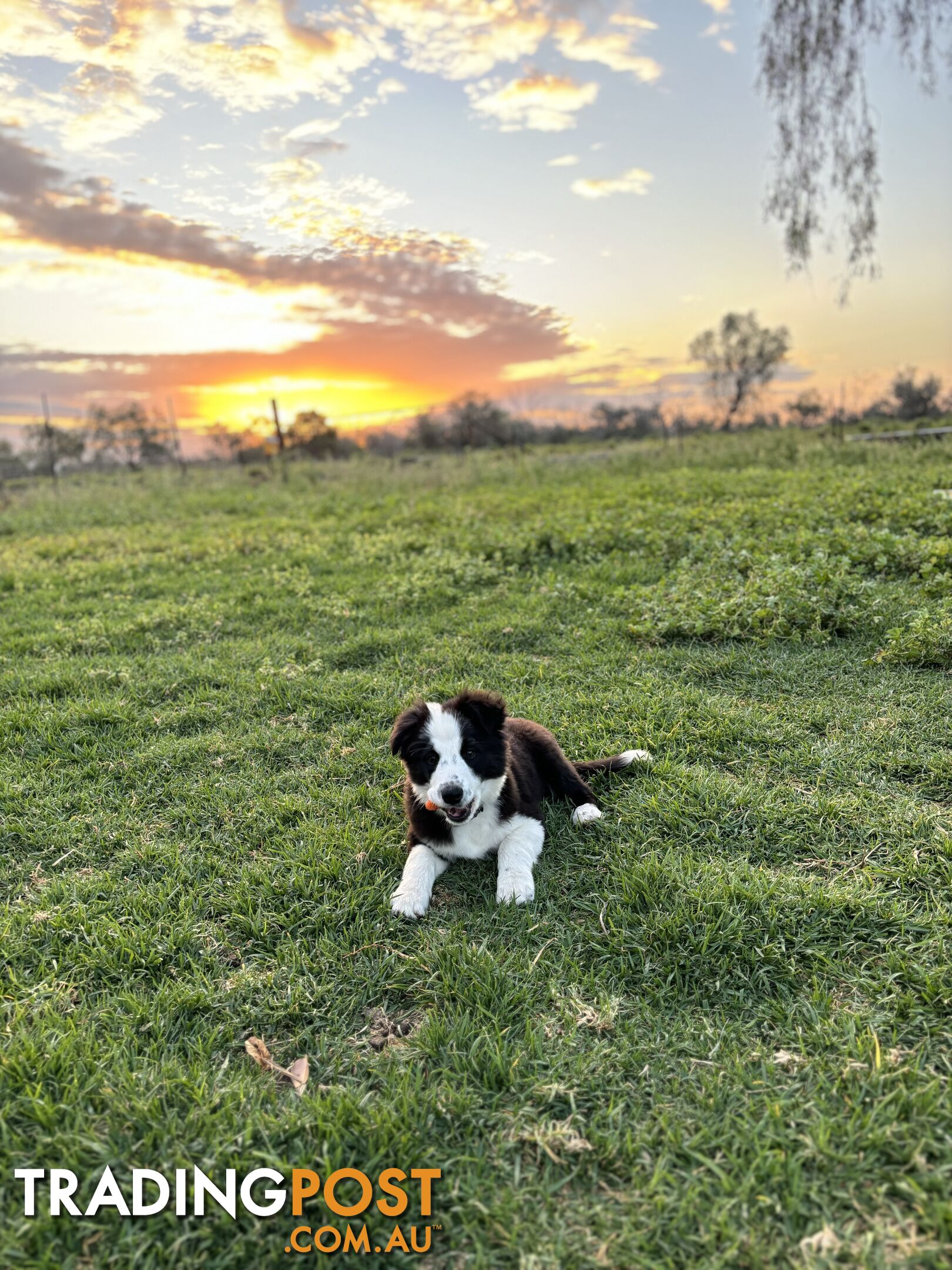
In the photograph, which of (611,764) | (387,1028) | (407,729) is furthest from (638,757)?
(387,1028)

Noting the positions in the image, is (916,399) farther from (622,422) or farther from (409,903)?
(409,903)

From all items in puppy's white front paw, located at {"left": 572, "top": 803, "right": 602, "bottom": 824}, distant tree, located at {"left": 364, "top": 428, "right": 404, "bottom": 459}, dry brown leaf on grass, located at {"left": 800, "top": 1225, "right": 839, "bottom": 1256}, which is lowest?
dry brown leaf on grass, located at {"left": 800, "top": 1225, "right": 839, "bottom": 1256}

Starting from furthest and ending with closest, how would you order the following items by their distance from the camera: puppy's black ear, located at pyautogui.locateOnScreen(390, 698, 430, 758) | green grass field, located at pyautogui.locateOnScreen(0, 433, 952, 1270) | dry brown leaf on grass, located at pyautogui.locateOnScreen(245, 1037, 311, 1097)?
puppy's black ear, located at pyautogui.locateOnScreen(390, 698, 430, 758) → dry brown leaf on grass, located at pyautogui.locateOnScreen(245, 1037, 311, 1097) → green grass field, located at pyautogui.locateOnScreen(0, 433, 952, 1270)

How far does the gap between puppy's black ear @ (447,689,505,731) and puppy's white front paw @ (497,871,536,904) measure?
562 mm

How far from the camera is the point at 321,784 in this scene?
3.82 metres

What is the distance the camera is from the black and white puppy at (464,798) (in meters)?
2.81

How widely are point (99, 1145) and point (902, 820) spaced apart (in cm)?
305

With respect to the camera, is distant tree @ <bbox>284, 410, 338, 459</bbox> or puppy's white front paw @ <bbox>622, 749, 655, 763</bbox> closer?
puppy's white front paw @ <bbox>622, 749, 655, 763</bbox>

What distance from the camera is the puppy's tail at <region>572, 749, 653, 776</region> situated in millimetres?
3652

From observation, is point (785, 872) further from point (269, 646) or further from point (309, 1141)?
point (269, 646)

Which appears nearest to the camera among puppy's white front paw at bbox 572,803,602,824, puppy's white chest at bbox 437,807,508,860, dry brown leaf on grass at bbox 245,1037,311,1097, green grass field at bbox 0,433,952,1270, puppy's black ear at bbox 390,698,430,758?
green grass field at bbox 0,433,952,1270

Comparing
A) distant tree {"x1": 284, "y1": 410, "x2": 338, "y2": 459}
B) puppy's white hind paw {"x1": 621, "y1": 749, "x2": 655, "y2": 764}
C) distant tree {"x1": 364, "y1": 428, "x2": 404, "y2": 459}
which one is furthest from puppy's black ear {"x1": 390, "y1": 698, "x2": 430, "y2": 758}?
distant tree {"x1": 364, "y1": 428, "x2": 404, "y2": 459}

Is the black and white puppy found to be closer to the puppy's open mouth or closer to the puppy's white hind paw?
the puppy's open mouth

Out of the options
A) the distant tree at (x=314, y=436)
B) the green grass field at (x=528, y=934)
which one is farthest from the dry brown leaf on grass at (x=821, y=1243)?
the distant tree at (x=314, y=436)
